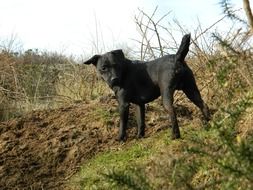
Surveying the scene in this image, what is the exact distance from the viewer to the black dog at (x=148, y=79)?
600 centimetres

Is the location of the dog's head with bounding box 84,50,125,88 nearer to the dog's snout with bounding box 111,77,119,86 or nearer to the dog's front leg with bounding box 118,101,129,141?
the dog's snout with bounding box 111,77,119,86

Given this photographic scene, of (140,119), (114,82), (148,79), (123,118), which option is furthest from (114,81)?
(140,119)

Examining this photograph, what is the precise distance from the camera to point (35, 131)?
751 cm

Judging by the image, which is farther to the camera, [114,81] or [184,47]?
[114,81]

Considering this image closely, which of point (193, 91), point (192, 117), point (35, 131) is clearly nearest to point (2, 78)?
point (35, 131)

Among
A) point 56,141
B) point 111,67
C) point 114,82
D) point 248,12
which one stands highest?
point 111,67

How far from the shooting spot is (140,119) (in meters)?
6.74

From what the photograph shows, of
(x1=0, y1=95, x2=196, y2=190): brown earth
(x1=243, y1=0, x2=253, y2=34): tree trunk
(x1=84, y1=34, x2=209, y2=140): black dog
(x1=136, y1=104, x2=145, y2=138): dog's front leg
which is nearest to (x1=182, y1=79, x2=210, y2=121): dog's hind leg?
(x1=84, y1=34, x2=209, y2=140): black dog

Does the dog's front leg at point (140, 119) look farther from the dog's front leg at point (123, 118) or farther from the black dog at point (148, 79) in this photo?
the dog's front leg at point (123, 118)

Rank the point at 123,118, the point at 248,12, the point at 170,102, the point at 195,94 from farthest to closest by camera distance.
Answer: the point at 123,118, the point at 195,94, the point at 170,102, the point at 248,12

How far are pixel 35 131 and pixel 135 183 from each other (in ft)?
17.8

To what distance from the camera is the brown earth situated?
21.1ft

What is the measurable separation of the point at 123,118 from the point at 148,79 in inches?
23.1

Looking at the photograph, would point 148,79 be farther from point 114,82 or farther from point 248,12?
point 248,12
